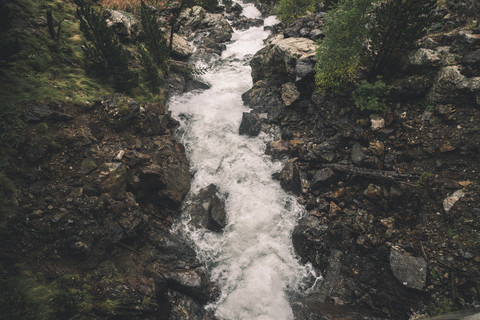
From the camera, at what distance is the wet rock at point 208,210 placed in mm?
13016

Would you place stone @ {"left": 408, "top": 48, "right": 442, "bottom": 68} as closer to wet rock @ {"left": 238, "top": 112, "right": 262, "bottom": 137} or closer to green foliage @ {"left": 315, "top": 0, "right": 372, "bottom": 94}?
green foliage @ {"left": 315, "top": 0, "right": 372, "bottom": 94}

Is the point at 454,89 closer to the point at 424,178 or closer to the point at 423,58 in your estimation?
the point at 423,58

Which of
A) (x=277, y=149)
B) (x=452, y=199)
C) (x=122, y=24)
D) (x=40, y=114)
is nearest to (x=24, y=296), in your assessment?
(x=40, y=114)

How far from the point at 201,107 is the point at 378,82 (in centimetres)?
1463

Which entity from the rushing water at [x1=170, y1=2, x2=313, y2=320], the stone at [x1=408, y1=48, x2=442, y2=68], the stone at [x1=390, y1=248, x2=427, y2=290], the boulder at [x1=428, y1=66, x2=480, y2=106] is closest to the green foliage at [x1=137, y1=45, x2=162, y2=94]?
the rushing water at [x1=170, y1=2, x2=313, y2=320]

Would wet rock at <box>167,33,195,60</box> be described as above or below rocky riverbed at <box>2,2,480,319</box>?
above

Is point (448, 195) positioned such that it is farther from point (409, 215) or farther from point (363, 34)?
point (363, 34)

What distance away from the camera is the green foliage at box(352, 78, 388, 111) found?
12484mm

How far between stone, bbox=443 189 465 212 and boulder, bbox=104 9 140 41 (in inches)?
1072

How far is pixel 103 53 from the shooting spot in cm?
1387

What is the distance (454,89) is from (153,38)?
22.1 metres

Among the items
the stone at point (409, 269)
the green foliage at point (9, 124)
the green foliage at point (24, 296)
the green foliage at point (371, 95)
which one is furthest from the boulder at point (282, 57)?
the green foliage at point (24, 296)

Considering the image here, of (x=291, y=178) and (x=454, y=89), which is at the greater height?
(x=454, y=89)

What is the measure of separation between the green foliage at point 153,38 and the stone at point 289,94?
11688 millimetres
